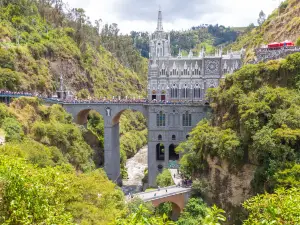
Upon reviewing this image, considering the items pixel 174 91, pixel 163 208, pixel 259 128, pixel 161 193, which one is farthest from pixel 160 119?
pixel 259 128

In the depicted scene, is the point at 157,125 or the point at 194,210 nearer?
the point at 194,210

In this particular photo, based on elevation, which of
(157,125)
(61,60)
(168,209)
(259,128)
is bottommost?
(168,209)

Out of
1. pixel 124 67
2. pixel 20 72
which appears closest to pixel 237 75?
pixel 20 72

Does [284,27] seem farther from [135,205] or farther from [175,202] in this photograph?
[135,205]

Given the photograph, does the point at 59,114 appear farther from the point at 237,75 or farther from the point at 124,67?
the point at 124,67

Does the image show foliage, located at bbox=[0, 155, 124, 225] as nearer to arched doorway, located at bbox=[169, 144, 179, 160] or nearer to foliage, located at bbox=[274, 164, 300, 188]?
foliage, located at bbox=[274, 164, 300, 188]

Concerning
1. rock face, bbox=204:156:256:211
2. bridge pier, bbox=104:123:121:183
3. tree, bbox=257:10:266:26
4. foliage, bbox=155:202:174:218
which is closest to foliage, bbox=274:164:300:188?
rock face, bbox=204:156:256:211
